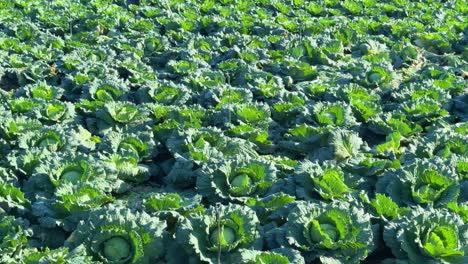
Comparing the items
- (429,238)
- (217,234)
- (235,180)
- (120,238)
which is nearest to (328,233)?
(429,238)

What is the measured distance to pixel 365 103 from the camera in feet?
26.0

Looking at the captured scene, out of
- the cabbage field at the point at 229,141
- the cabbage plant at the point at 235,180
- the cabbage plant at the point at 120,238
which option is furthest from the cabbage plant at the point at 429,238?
the cabbage plant at the point at 120,238

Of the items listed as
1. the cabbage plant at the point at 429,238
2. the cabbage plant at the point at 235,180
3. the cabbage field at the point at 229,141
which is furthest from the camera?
the cabbage plant at the point at 235,180

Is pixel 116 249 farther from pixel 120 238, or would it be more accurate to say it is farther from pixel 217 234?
pixel 217 234

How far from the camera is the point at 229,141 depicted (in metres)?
6.76

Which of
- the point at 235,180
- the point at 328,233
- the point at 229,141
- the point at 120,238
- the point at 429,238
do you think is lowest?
the point at 229,141

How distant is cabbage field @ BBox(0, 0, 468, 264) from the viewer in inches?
194

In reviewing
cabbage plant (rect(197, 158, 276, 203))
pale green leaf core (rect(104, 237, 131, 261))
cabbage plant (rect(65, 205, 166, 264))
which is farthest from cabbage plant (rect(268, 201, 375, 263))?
pale green leaf core (rect(104, 237, 131, 261))

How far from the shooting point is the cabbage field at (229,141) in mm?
4921

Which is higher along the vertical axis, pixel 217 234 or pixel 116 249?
pixel 217 234

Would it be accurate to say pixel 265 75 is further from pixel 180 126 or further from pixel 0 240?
pixel 0 240

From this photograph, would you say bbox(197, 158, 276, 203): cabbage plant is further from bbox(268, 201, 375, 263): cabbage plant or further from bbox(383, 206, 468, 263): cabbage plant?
bbox(383, 206, 468, 263): cabbage plant

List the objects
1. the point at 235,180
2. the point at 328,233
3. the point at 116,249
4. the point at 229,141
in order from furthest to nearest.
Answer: the point at 229,141, the point at 235,180, the point at 328,233, the point at 116,249

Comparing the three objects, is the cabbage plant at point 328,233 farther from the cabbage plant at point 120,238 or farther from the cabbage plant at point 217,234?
the cabbage plant at point 120,238
